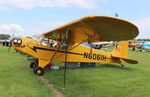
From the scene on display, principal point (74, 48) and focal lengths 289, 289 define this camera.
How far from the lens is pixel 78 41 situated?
12211mm

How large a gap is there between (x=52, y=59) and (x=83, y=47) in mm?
2129

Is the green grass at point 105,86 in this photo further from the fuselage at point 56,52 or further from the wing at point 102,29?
the wing at point 102,29

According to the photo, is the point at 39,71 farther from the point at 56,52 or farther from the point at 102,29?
the point at 102,29

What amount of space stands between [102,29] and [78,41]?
3479 millimetres

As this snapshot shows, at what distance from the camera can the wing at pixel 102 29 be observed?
7.46 meters

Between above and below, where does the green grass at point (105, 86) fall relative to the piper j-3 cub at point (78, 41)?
below

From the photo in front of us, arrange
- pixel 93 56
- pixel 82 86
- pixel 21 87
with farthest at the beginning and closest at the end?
pixel 93 56 < pixel 82 86 < pixel 21 87

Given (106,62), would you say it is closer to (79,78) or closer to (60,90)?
(79,78)

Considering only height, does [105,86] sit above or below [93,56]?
below

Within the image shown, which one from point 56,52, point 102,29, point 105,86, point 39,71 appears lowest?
point 105,86

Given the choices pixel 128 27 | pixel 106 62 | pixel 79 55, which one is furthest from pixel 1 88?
pixel 106 62

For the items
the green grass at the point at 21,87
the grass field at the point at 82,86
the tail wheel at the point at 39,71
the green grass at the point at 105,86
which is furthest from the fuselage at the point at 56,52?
the green grass at the point at 21,87

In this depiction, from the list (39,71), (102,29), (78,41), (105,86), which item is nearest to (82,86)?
(105,86)

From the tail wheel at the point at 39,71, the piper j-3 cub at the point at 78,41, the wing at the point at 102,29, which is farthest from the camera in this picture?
the tail wheel at the point at 39,71
